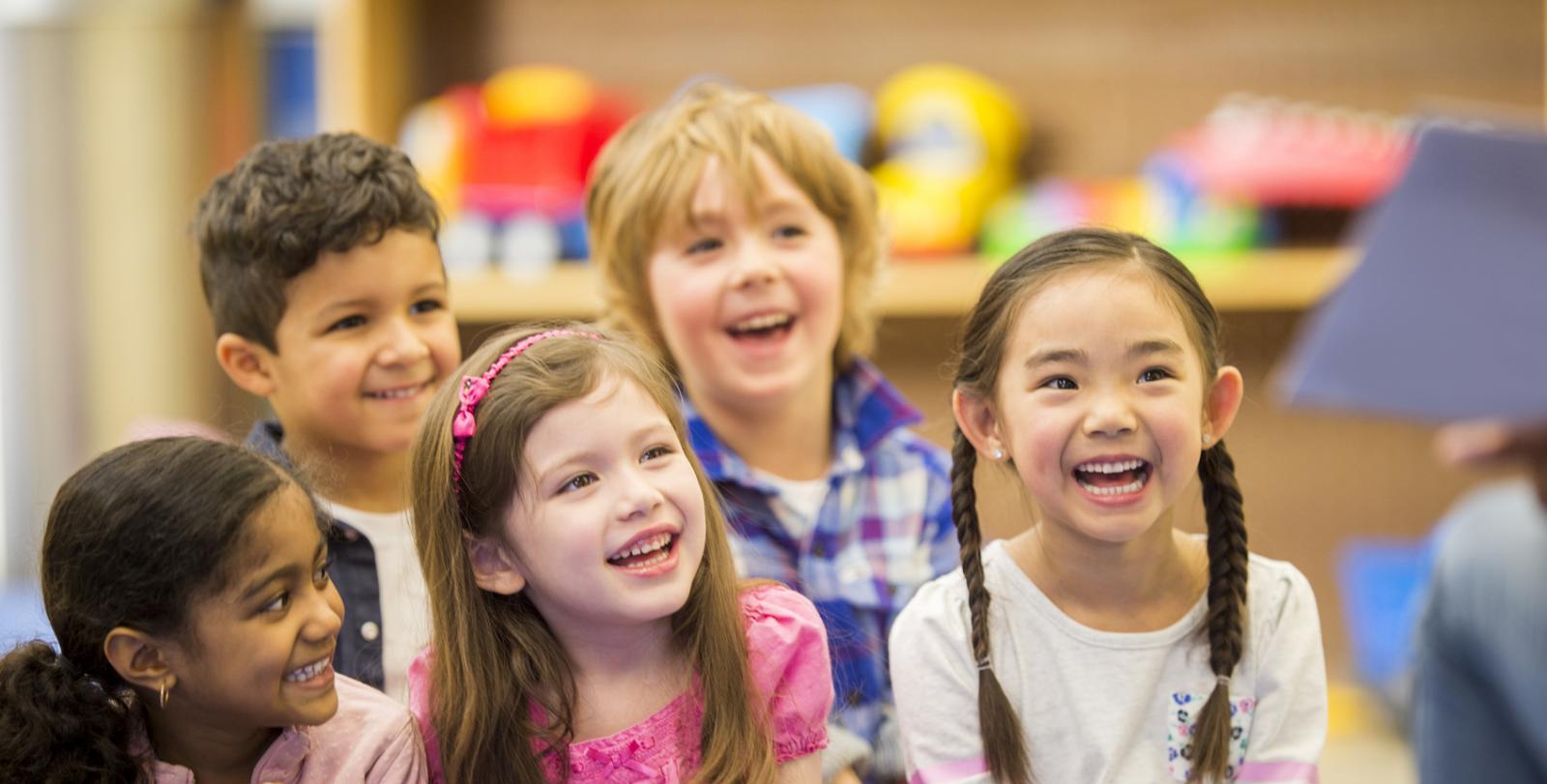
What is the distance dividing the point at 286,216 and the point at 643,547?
17.0 inches

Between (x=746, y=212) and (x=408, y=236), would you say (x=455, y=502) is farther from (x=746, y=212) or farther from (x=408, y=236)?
(x=746, y=212)

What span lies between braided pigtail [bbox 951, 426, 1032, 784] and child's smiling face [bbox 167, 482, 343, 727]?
0.43m

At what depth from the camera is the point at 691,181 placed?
4.57ft

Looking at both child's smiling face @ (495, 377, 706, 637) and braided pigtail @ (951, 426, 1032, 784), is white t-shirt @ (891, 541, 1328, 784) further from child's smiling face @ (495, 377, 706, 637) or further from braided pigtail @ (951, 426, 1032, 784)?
child's smiling face @ (495, 377, 706, 637)

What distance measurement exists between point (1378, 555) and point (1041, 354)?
4.65 feet

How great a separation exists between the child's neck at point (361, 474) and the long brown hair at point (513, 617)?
228 mm

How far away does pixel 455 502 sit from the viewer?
107 centimetres

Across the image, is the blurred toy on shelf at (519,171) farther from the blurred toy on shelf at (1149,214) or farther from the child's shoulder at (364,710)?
the child's shoulder at (364,710)

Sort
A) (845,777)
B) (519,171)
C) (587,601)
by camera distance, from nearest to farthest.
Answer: (587,601) < (845,777) < (519,171)

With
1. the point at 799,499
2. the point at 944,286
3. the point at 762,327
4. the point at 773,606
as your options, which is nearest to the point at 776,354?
the point at 762,327

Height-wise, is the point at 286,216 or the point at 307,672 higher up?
the point at 286,216

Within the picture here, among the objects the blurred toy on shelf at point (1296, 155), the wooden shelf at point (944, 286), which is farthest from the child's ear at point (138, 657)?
the blurred toy on shelf at point (1296, 155)

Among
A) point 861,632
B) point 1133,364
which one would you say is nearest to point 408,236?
point 861,632

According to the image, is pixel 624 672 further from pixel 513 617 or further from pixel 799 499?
pixel 799 499
